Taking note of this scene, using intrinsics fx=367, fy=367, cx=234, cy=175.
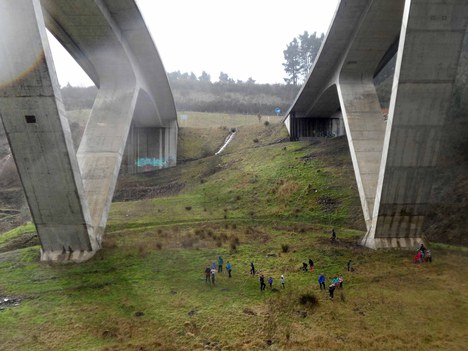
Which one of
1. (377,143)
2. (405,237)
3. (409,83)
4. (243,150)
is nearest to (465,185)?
(377,143)

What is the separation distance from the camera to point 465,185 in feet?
79.4

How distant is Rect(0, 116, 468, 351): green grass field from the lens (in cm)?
Result: 1198

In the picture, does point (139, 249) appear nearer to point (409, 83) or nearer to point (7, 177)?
point (409, 83)

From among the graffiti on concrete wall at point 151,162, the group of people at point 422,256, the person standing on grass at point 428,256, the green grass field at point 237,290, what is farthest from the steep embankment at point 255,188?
the person standing on grass at point 428,256

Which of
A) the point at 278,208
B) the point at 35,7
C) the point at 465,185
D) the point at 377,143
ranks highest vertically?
the point at 35,7

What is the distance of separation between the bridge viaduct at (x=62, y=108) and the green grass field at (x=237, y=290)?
209 cm

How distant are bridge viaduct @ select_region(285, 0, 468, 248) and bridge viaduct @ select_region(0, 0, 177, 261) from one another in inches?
567

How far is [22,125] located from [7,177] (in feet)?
97.8

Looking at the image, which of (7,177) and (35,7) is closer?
(35,7)

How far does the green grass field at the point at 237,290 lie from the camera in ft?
39.3

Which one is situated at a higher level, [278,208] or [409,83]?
[409,83]

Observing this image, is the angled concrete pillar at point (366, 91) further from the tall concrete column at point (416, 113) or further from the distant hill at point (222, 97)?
the distant hill at point (222, 97)

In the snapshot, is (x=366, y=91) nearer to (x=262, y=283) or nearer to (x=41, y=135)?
(x=262, y=283)

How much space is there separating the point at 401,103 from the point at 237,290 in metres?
11.3
